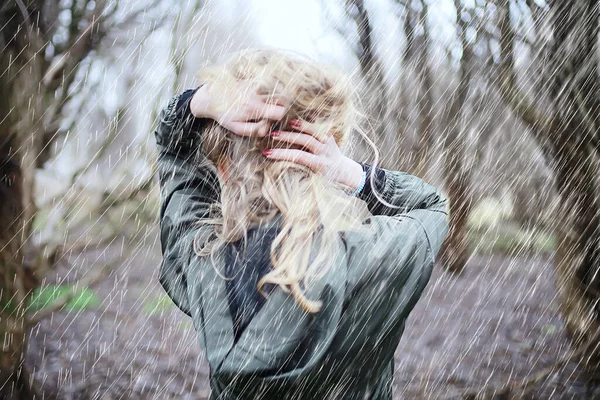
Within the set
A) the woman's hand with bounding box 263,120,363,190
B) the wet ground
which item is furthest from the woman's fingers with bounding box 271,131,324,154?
the wet ground

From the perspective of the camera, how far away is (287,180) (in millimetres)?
923

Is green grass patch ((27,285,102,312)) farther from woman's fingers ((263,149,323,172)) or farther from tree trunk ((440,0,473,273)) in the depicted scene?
tree trunk ((440,0,473,273))

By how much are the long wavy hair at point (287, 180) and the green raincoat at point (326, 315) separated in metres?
0.04

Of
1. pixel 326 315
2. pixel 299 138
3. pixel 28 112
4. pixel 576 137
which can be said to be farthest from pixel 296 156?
pixel 576 137

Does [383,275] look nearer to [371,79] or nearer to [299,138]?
[299,138]

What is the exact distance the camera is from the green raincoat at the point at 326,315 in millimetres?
844

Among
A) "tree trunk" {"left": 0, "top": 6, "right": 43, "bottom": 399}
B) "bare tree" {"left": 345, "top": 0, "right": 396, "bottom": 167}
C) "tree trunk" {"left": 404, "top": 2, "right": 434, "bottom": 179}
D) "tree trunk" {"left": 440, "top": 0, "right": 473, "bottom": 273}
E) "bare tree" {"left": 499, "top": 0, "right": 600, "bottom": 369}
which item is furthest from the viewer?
"tree trunk" {"left": 440, "top": 0, "right": 473, "bottom": 273}

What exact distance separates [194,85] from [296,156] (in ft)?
4.16

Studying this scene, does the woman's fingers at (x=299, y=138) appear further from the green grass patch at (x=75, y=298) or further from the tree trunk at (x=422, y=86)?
the green grass patch at (x=75, y=298)

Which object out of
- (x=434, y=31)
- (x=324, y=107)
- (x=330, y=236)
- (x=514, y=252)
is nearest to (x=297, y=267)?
(x=330, y=236)

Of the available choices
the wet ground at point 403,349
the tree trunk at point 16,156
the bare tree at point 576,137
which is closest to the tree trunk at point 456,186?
the wet ground at point 403,349

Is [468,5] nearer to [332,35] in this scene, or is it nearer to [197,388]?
[332,35]

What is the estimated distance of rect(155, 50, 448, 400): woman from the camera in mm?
855

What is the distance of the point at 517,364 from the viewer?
270 centimetres
